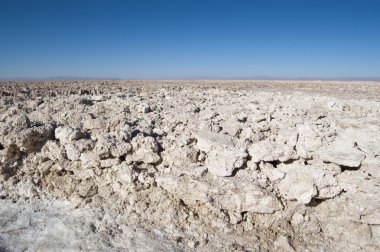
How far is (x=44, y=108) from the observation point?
18.6 ft

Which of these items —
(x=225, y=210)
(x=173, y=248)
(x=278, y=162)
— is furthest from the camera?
(x=278, y=162)

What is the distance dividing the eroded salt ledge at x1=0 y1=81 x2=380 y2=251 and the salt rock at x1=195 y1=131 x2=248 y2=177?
0.01 m

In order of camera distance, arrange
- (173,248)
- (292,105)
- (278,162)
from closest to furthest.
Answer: (173,248)
(278,162)
(292,105)

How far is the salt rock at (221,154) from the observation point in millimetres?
3912

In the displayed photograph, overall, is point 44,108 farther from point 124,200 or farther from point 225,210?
point 225,210

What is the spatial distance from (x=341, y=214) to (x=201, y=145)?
188cm

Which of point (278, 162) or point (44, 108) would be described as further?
point (44, 108)

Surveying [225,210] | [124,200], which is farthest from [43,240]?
[225,210]

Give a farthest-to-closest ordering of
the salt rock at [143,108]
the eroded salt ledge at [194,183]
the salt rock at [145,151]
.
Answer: the salt rock at [143,108], the salt rock at [145,151], the eroded salt ledge at [194,183]

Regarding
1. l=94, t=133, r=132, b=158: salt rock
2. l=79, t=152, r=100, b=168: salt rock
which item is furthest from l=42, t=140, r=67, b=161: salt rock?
A: l=94, t=133, r=132, b=158: salt rock

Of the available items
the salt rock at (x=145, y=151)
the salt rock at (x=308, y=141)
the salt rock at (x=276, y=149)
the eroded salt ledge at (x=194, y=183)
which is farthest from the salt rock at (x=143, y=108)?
the salt rock at (x=308, y=141)

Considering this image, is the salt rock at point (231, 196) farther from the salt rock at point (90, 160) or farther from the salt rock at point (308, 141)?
the salt rock at point (90, 160)

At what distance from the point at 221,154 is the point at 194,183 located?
20.4 inches

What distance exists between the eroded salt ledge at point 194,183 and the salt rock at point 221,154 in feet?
0.04
